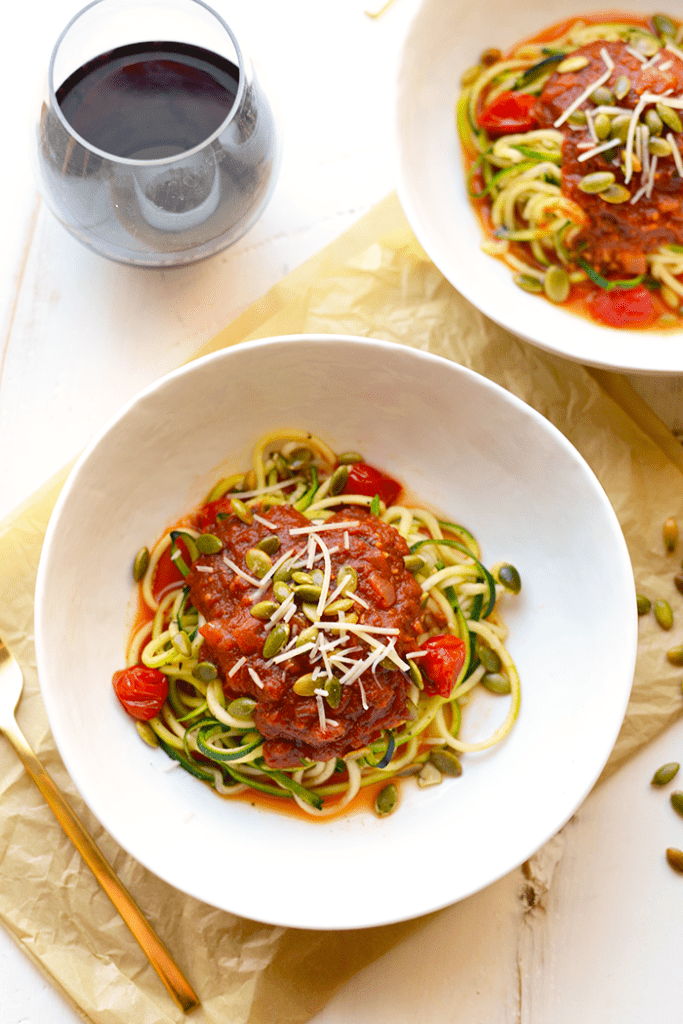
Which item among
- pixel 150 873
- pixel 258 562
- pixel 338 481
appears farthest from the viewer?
pixel 338 481

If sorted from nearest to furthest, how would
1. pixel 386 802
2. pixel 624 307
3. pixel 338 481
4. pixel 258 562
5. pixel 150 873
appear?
pixel 258 562, pixel 386 802, pixel 150 873, pixel 338 481, pixel 624 307

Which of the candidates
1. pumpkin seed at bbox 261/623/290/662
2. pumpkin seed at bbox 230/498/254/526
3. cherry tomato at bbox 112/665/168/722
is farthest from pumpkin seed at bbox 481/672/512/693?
cherry tomato at bbox 112/665/168/722

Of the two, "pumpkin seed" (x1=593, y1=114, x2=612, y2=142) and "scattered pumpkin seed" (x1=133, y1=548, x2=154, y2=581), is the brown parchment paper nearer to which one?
"scattered pumpkin seed" (x1=133, y1=548, x2=154, y2=581)

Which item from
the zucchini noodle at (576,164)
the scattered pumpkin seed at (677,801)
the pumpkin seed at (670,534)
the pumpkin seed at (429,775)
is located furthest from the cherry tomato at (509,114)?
the scattered pumpkin seed at (677,801)

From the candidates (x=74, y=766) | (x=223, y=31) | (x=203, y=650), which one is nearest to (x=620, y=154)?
(x=223, y=31)

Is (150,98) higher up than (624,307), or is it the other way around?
(150,98)

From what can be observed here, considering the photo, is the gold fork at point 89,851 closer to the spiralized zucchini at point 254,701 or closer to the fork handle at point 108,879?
the fork handle at point 108,879

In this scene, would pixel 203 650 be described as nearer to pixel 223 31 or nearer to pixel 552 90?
pixel 223 31

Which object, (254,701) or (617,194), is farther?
(617,194)

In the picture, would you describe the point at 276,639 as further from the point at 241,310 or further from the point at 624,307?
the point at 624,307

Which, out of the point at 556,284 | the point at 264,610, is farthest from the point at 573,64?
the point at 264,610
